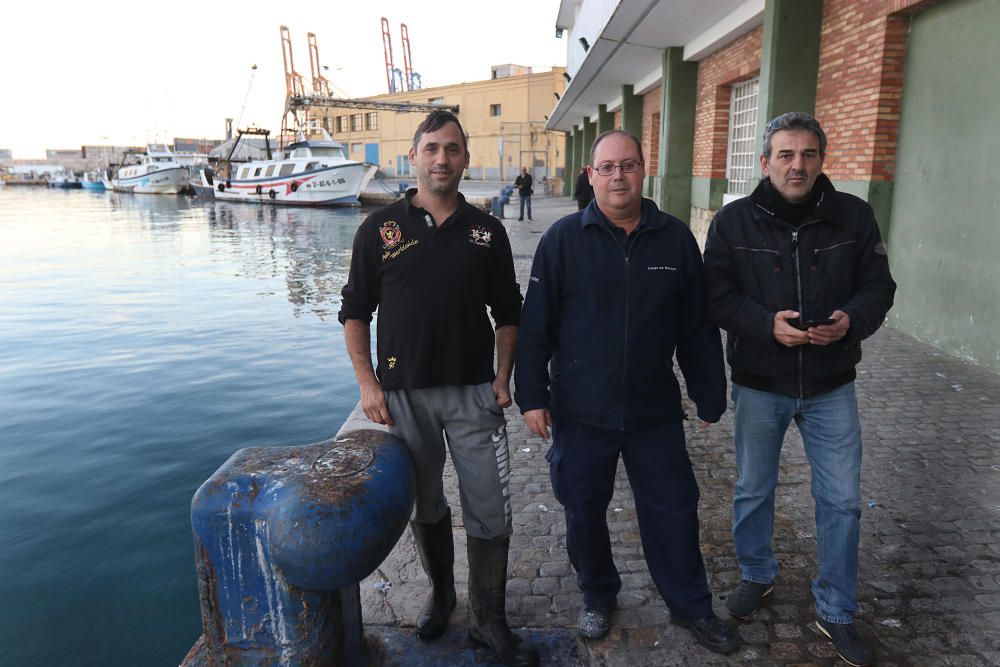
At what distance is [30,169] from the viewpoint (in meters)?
129

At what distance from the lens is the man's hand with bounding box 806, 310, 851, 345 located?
8.07ft

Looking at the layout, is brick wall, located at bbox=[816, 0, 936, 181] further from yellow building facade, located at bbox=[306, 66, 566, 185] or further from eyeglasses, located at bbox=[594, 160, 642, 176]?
yellow building facade, located at bbox=[306, 66, 566, 185]

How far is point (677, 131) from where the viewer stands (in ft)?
49.2

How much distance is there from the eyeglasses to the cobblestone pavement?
177 centimetres

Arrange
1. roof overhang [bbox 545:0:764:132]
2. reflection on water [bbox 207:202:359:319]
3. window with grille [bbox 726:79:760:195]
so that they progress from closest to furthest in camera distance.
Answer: roof overhang [bbox 545:0:764:132], window with grille [bbox 726:79:760:195], reflection on water [bbox 207:202:359:319]

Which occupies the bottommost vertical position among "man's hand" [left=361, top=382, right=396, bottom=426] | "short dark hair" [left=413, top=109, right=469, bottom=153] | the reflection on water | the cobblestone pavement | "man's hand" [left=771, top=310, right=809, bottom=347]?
the reflection on water

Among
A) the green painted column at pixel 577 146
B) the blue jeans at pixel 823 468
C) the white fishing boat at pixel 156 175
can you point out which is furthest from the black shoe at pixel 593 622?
the white fishing boat at pixel 156 175

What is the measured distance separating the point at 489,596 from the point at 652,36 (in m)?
12.8

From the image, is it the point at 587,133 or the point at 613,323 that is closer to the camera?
the point at 613,323

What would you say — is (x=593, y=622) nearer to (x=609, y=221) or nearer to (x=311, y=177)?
(x=609, y=221)

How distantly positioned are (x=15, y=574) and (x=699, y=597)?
406cm

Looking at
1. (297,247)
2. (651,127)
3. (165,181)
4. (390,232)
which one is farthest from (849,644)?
(165,181)

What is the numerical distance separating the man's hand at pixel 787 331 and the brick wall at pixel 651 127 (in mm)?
16754

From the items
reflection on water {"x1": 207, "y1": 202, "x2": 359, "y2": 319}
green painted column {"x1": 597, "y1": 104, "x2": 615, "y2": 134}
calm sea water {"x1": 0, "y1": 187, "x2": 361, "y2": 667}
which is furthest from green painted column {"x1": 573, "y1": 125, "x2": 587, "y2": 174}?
calm sea water {"x1": 0, "y1": 187, "x2": 361, "y2": 667}
